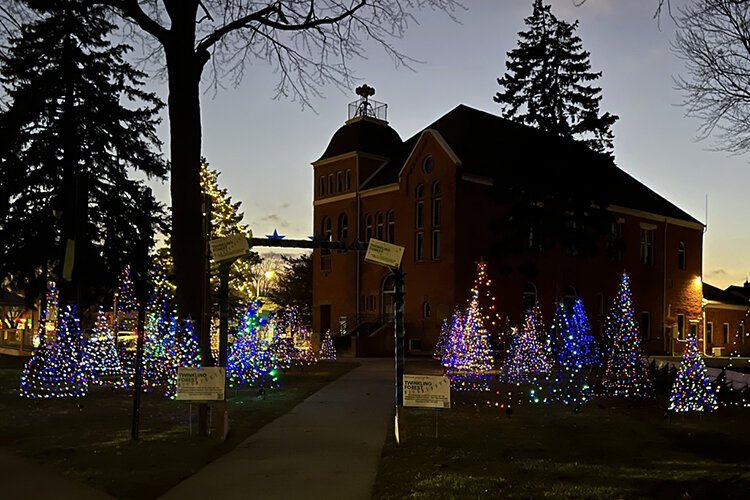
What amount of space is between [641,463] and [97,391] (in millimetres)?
13490

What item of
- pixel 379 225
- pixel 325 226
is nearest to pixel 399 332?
pixel 379 225

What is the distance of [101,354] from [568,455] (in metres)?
13.3

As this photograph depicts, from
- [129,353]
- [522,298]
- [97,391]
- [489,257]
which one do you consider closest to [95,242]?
[129,353]

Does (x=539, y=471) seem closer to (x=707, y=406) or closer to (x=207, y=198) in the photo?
(x=207, y=198)

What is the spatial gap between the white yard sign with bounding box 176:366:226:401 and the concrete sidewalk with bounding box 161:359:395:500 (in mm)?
867

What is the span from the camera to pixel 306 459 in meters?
9.91

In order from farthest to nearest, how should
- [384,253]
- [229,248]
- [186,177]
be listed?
[186,177]
[384,253]
[229,248]

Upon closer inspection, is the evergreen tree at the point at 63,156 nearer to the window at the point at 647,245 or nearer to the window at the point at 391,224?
the window at the point at 391,224

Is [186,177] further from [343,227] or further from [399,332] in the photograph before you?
[343,227]

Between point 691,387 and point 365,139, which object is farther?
point 365,139

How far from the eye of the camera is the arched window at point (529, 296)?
39.5 metres

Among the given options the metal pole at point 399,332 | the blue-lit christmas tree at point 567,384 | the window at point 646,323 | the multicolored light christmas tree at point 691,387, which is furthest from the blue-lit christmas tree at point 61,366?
Result: the window at point 646,323

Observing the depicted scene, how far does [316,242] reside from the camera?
13.0 metres

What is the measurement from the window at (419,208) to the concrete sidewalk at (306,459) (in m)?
23.5
